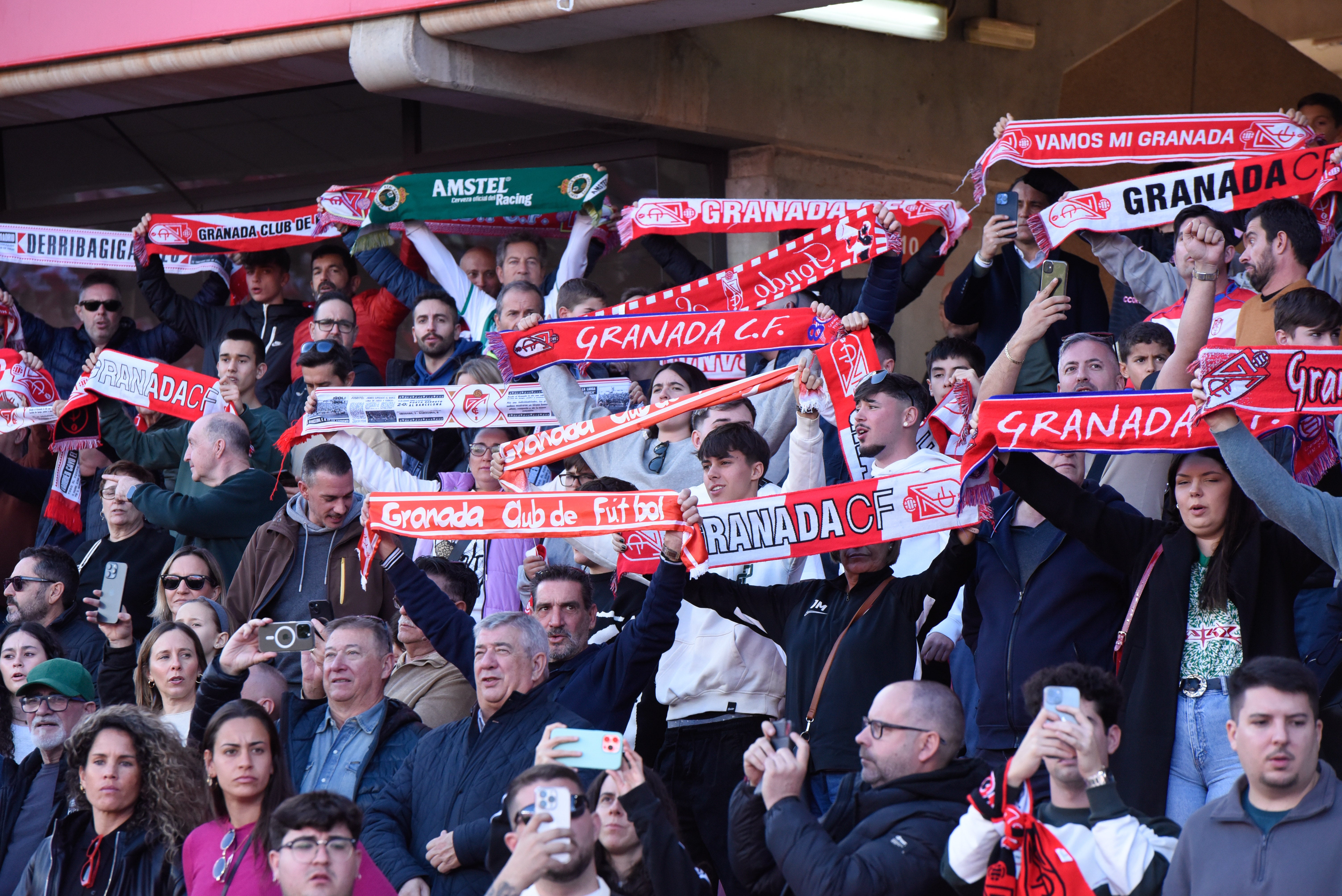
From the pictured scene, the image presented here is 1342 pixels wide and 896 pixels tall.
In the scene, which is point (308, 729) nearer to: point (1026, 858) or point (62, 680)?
point (62, 680)

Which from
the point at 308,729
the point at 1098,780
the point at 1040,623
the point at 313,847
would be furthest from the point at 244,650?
the point at 1098,780

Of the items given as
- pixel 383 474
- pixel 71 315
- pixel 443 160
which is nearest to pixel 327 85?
pixel 443 160

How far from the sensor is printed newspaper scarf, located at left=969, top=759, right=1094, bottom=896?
15.0 feet

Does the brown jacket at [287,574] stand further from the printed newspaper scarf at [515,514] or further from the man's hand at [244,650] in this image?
the man's hand at [244,650]

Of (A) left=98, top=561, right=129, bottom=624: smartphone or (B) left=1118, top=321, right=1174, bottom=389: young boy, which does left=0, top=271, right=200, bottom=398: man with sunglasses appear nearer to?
(A) left=98, top=561, right=129, bottom=624: smartphone

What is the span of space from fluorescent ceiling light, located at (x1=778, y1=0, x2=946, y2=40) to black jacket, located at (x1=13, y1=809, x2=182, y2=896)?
22.9 feet

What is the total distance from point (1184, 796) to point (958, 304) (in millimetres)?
3740

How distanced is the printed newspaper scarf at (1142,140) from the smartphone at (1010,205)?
0.36 metres

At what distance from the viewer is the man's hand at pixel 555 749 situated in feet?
16.9

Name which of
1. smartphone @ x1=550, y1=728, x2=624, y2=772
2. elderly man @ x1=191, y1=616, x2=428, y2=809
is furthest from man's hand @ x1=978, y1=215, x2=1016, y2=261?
smartphone @ x1=550, y1=728, x2=624, y2=772

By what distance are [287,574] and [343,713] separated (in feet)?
4.33

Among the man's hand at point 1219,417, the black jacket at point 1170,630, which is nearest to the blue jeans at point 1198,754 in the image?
the black jacket at point 1170,630

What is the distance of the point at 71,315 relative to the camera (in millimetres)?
13938

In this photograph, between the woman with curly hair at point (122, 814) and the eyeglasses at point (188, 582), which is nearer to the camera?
the woman with curly hair at point (122, 814)
